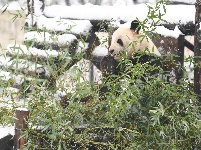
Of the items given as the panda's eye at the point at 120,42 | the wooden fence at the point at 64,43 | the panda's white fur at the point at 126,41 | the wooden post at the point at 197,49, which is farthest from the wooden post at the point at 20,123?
the panda's eye at the point at 120,42

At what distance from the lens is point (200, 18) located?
346 centimetres

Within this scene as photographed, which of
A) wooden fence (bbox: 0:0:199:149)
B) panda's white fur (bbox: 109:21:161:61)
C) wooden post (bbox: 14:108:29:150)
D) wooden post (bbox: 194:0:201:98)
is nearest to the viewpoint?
wooden post (bbox: 14:108:29:150)

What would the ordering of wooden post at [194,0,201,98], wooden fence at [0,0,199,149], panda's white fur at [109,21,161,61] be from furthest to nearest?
wooden fence at [0,0,199,149] → panda's white fur at [109,21,161,61] → wooden post at [194,0,201,98]

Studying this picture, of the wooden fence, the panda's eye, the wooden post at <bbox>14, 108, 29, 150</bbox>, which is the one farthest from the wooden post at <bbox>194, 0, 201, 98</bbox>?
the wooden post at <bbox>14, 108, 29, 150</bbox>

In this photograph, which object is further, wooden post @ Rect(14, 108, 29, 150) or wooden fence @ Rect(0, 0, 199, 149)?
wooden fence @ Rect(0, 0, 199, 149)

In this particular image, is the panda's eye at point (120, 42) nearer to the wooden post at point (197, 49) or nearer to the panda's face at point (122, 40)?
the panda's face at point (122, 40)

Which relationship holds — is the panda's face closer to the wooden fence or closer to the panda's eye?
the panda's eye

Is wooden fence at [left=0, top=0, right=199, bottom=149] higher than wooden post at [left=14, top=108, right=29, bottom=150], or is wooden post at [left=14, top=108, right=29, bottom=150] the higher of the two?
wooden fence at [left=0, top=0, right=199, bottom=149]

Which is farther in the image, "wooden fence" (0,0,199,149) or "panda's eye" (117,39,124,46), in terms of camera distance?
"wooden fence" (0,0,199,149)

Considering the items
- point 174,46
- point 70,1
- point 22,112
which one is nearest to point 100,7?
point 70,1

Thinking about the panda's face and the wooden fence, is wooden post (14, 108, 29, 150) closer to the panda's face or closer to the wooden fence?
the wooden fence

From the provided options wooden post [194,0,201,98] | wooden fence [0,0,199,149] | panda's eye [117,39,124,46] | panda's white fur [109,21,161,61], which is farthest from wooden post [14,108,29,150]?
panda's eye [117,39,124,46]

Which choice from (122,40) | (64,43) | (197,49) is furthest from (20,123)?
(64,43)

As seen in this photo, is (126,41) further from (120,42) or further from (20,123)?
(20,123)
